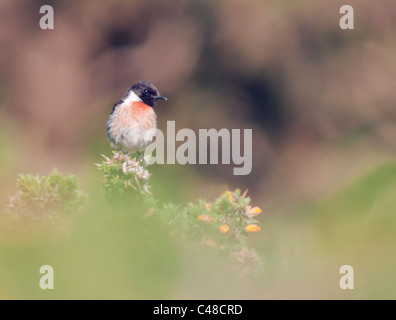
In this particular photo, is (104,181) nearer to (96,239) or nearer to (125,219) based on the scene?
(125,219)

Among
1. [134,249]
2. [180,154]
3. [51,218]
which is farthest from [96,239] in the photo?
[180,154]

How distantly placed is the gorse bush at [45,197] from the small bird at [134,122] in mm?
1400

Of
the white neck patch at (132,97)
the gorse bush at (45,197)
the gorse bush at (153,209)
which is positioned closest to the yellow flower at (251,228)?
the gorse bush at (153,209)

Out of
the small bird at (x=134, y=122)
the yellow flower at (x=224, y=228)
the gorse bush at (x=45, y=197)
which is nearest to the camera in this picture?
the gorse bush at (x=45, y=197)

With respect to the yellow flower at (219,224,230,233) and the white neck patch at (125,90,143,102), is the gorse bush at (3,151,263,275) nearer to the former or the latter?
the yellow flower at (219,224,230,233)

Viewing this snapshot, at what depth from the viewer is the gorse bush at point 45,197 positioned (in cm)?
134

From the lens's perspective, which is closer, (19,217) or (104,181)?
(19,217)

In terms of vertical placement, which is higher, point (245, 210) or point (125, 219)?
point (245, 210)

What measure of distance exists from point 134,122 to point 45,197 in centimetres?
159

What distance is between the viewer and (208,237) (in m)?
1.50

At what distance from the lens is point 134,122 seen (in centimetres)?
297

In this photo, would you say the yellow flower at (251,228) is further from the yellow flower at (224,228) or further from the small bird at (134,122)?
the small bird at (134,122)

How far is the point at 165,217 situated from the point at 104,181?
0.28m

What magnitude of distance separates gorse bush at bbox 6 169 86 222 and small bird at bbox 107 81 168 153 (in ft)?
4.59
